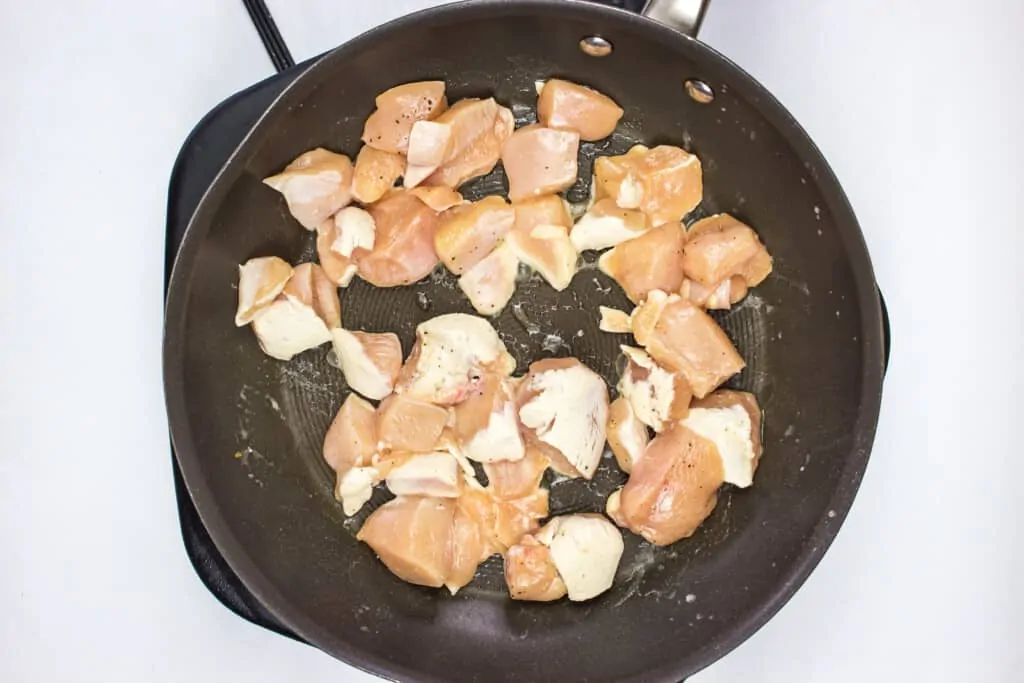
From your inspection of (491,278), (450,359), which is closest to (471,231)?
(491,278)

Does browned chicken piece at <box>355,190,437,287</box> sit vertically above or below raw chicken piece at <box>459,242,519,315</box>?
above

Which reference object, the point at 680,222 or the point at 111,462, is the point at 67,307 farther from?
the point at 680,222

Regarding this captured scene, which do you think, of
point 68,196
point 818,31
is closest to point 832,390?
point 818,31

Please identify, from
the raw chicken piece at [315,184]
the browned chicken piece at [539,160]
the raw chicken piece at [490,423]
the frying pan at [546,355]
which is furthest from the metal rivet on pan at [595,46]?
the raw chicken piece at [490,423]

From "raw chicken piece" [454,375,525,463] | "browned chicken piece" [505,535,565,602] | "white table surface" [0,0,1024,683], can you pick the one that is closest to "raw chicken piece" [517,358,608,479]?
"raw chicken piece" [454,375,525,463]

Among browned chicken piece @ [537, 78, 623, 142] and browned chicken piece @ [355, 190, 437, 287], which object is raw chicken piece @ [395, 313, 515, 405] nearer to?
browned chicken piece @ [355, 190, 437, 287]

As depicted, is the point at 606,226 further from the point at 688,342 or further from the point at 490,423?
the point at 490,423

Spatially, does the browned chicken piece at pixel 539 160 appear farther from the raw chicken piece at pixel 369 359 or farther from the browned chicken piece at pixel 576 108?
the raw chicken piece at pixel 369 359
